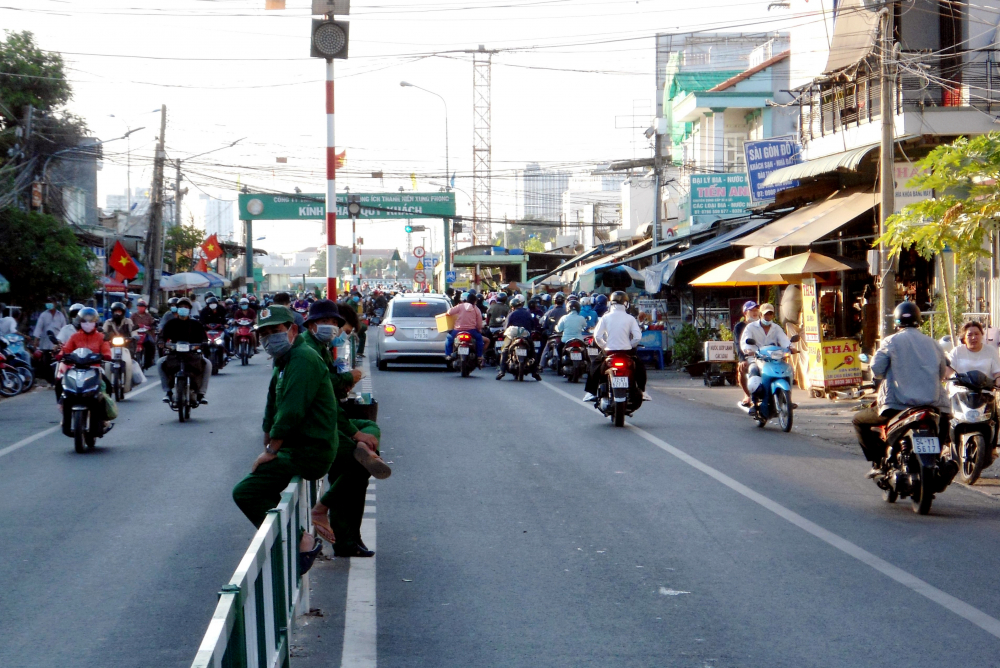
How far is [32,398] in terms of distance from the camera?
19953 mm

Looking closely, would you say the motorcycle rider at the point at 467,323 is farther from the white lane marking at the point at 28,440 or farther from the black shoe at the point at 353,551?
the black shoe at the point at 353,551

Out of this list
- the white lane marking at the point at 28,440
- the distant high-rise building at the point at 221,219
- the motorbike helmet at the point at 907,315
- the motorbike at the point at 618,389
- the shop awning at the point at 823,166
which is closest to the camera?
the motorbike helmet at the point at 907,315

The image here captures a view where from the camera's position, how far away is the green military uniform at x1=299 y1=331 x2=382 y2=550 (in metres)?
7.03

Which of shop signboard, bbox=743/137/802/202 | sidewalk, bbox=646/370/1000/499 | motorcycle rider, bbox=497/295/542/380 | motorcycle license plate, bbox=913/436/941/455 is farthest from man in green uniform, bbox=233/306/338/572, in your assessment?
shop signboard, bbox=743/137/802/202

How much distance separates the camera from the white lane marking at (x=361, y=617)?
532 cm

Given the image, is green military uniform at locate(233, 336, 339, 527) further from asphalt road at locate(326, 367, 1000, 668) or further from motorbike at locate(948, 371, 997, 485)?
motorbike at locate(948, 371, 997, 485)

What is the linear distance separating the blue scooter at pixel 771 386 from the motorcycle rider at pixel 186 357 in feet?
25.1

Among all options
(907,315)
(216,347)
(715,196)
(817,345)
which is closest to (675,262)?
(817,345)

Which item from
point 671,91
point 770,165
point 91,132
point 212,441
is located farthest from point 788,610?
point 671,91

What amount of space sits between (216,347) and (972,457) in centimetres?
1702

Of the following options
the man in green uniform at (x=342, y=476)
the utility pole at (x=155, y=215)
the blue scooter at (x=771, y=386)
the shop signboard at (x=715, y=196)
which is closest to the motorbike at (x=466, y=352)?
the blue scooter at (x=771, y=386)

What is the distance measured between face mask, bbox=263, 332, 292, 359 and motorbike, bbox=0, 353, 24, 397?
1577 cm

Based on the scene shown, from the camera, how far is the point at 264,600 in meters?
4.23

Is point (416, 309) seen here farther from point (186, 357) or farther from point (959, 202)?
point (959, 202)
